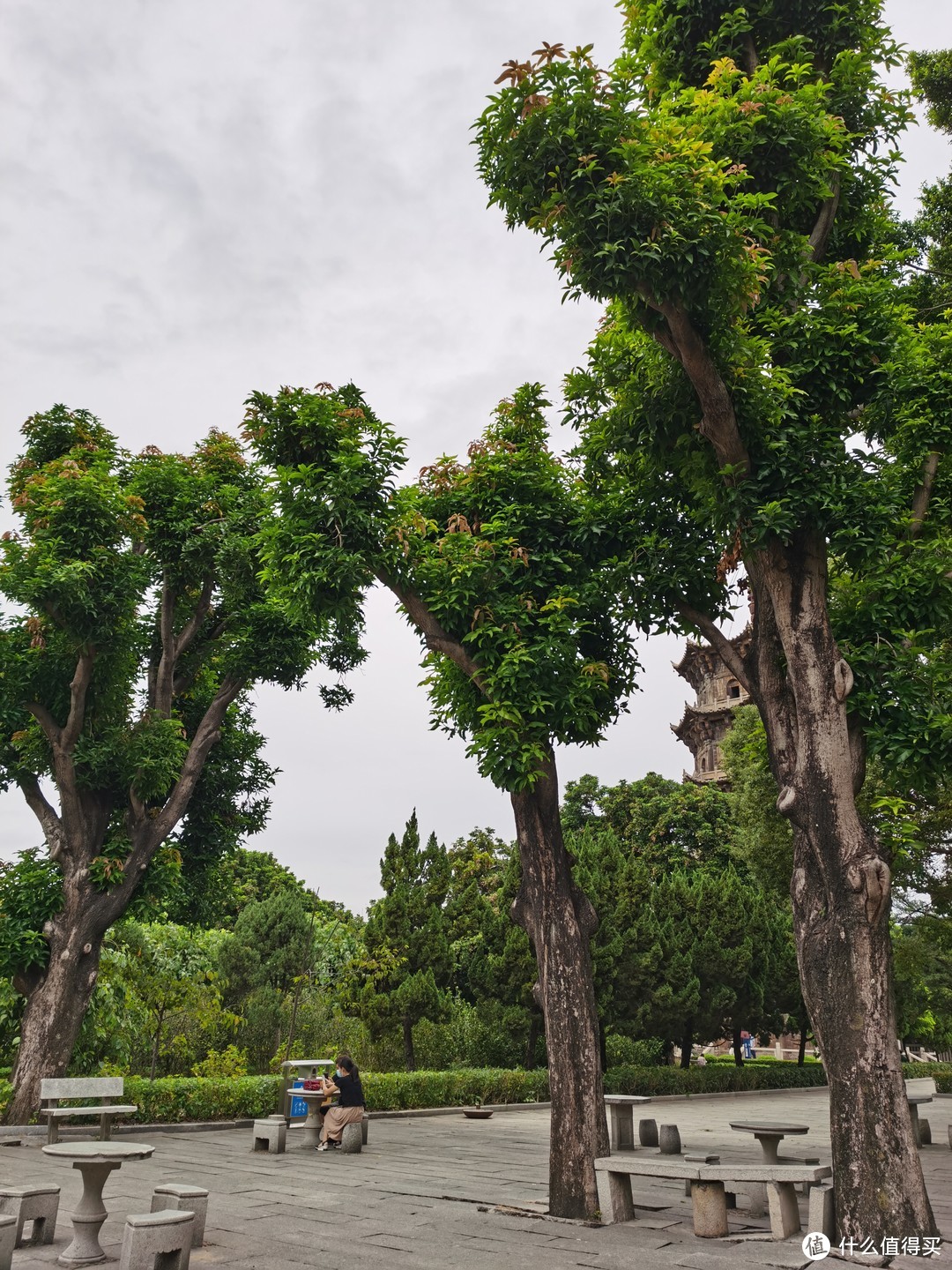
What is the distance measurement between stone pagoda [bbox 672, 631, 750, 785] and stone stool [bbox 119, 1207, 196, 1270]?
39409 mm

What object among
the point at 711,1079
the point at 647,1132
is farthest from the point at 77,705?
the point at 711,1079

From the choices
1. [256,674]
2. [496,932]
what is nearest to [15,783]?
[256,674]

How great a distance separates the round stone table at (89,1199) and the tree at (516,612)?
12.5 ft

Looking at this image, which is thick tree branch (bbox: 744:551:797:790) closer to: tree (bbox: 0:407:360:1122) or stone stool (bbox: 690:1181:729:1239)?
stone stool (bbox: 690:1181:729:1239)

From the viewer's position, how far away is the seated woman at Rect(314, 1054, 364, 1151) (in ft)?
42.9

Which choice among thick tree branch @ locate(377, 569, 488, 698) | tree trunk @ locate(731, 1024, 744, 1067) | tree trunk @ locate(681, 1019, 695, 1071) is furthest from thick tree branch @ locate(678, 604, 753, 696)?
tree trunk @ locate(731, 1024, 744, 1067)

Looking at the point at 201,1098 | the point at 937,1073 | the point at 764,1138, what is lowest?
the point at 937,1073

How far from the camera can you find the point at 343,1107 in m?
13.2

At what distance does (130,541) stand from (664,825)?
927 inches

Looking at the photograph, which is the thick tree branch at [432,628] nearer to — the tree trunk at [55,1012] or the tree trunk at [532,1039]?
the tree trunk at [55,1012]

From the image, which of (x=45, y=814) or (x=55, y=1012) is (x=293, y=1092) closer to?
(x=55, y=1012)

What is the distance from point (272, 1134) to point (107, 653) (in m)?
7.60

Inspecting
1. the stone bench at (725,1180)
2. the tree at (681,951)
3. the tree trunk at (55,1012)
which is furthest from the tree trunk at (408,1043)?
the stone bench at (725,1180)

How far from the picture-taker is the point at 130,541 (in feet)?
52.8
